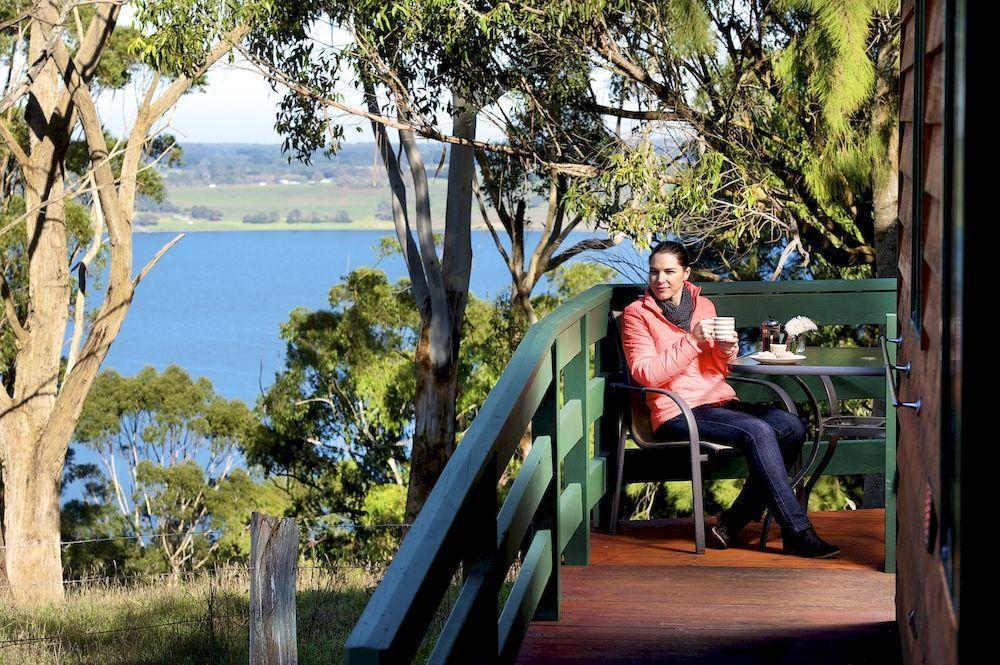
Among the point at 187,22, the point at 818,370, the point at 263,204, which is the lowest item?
the point at 818,370

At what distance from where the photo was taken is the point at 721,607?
4020 mm

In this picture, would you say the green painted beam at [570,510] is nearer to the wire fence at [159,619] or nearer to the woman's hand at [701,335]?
the woman's hand at [701,335]

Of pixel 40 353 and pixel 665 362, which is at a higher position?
pixel 665 362

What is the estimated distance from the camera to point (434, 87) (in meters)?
12.2

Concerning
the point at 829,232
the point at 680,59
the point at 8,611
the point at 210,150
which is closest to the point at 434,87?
the point at 680,59

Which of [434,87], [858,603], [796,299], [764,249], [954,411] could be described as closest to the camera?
[954,411]

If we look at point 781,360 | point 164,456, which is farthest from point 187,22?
point 164,456

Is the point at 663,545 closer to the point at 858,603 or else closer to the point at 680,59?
the point at 858,603

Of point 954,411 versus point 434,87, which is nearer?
point 954,411

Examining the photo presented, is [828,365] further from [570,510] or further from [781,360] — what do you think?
[570,510]

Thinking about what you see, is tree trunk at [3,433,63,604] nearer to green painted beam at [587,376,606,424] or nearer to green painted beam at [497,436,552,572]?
green painted beam at [587,376,606,424]

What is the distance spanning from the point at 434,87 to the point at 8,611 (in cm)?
602

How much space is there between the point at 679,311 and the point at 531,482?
1.80 meters

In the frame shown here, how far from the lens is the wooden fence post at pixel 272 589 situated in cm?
470
